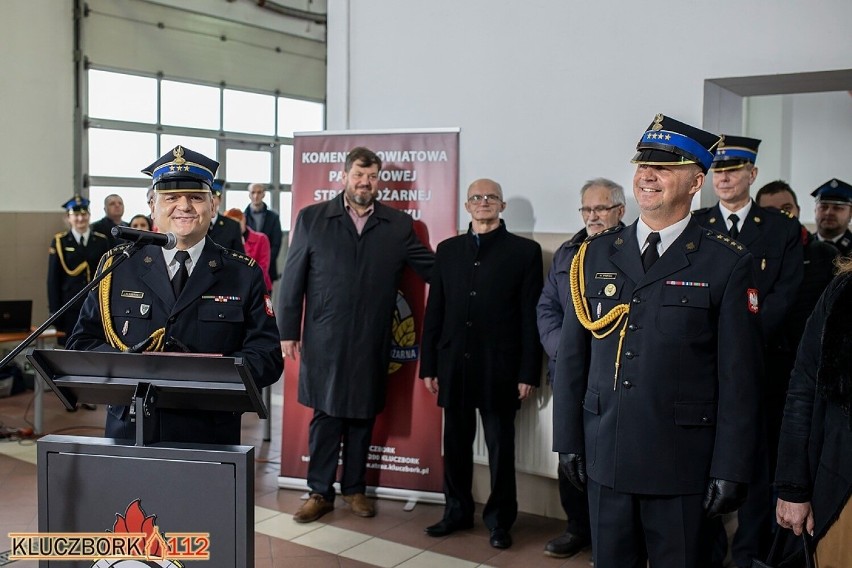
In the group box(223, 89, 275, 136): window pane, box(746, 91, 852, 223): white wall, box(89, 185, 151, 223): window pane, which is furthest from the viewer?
box(223, 89, 275, 136): window pane

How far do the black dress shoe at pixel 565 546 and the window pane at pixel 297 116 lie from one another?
8241 millimetres

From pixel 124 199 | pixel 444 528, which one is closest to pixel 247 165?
pixel 124 199

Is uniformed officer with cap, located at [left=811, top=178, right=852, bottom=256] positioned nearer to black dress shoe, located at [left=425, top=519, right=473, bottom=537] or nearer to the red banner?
the red banner

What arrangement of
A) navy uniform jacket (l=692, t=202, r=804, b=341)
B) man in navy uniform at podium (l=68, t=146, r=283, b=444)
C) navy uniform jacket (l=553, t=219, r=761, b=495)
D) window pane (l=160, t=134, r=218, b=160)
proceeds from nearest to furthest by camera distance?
navy uniform jacket (l=553, t=219, r=761, b=495) → man in navy uniform at podium (l=68, t=146, r=283, b=444) → navy uniform jacket (l=692, t=202, r=804, b=341) → window pane (l=160, t=134, r=218, b=160)

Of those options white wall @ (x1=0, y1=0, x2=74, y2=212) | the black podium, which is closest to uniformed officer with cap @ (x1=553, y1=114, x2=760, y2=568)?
the black podium

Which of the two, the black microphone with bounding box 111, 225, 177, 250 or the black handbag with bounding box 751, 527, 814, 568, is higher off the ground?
the black microphone with bounding box 111, 225, 177, 250

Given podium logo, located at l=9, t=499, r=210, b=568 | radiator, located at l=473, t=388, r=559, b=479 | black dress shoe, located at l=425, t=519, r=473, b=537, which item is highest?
podium logo, located at l=9, t=499, r=210, b=568

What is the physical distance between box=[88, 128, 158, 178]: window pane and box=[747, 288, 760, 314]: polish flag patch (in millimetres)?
8147

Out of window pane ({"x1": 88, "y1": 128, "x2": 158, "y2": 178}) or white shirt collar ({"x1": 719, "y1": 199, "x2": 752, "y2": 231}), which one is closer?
white shirt collar ({"x1": 719, "y1": 199, "x2": 752, "y2": 231})

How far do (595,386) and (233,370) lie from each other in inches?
41.5

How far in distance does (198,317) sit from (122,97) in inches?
296

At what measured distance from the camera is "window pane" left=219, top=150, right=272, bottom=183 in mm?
11047

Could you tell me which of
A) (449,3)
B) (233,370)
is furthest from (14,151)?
(233,370)

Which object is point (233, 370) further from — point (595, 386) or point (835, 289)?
point (835, 289)
